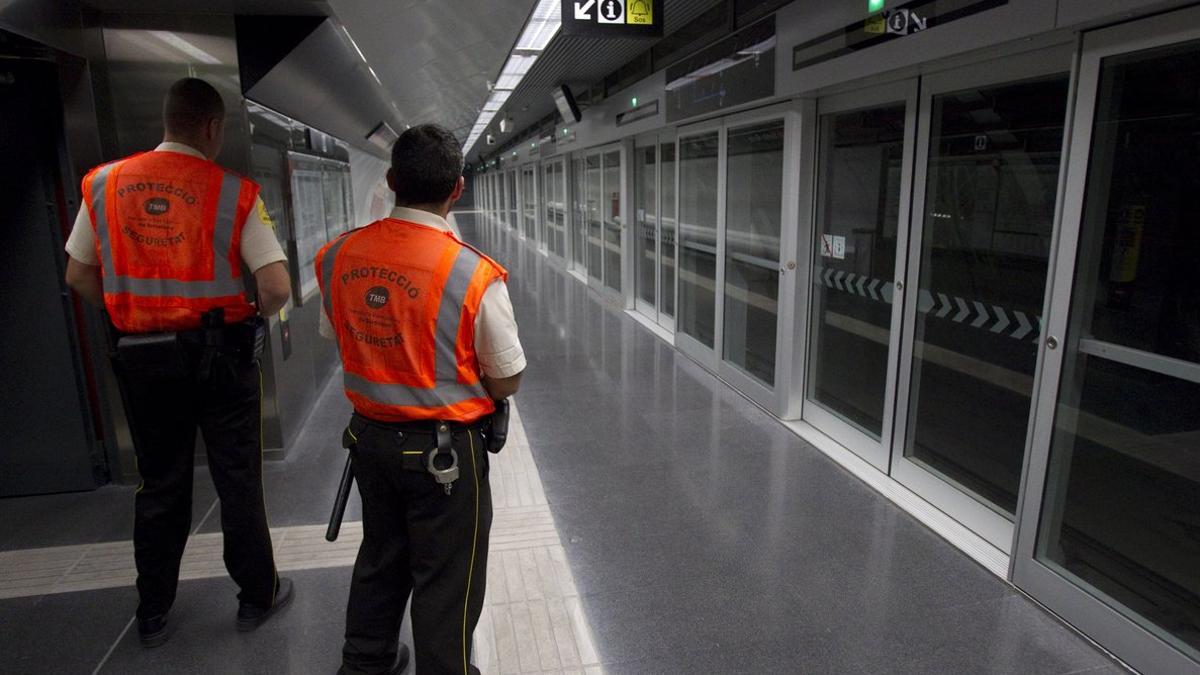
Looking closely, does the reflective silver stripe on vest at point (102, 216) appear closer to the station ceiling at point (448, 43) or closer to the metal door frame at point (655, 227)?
the station ceiling at point (448, 43)

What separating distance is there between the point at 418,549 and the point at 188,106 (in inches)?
62.5

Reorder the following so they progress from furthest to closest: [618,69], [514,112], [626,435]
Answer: [514,112]
[618,69]
[626,435]

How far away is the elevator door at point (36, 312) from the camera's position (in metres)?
3.18

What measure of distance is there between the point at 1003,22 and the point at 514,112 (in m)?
10.1

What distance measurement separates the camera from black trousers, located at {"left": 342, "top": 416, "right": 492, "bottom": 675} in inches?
67.8

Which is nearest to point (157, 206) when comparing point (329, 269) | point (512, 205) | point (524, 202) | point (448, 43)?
point (329, 269)

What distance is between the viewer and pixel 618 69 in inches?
318

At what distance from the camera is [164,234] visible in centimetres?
213

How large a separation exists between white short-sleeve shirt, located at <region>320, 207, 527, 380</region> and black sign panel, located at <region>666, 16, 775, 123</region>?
3180 millimetres

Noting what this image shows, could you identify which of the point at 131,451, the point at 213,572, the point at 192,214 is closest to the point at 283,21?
the point at 192,214

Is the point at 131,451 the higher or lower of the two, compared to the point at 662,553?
higher

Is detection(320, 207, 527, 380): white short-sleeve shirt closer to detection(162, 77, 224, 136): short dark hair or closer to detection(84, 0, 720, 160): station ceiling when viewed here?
detection(162, 77, 224, 136): short dark hair

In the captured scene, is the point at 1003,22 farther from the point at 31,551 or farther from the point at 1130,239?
the point at 31,551

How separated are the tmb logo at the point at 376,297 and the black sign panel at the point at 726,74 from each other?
3349 mm
